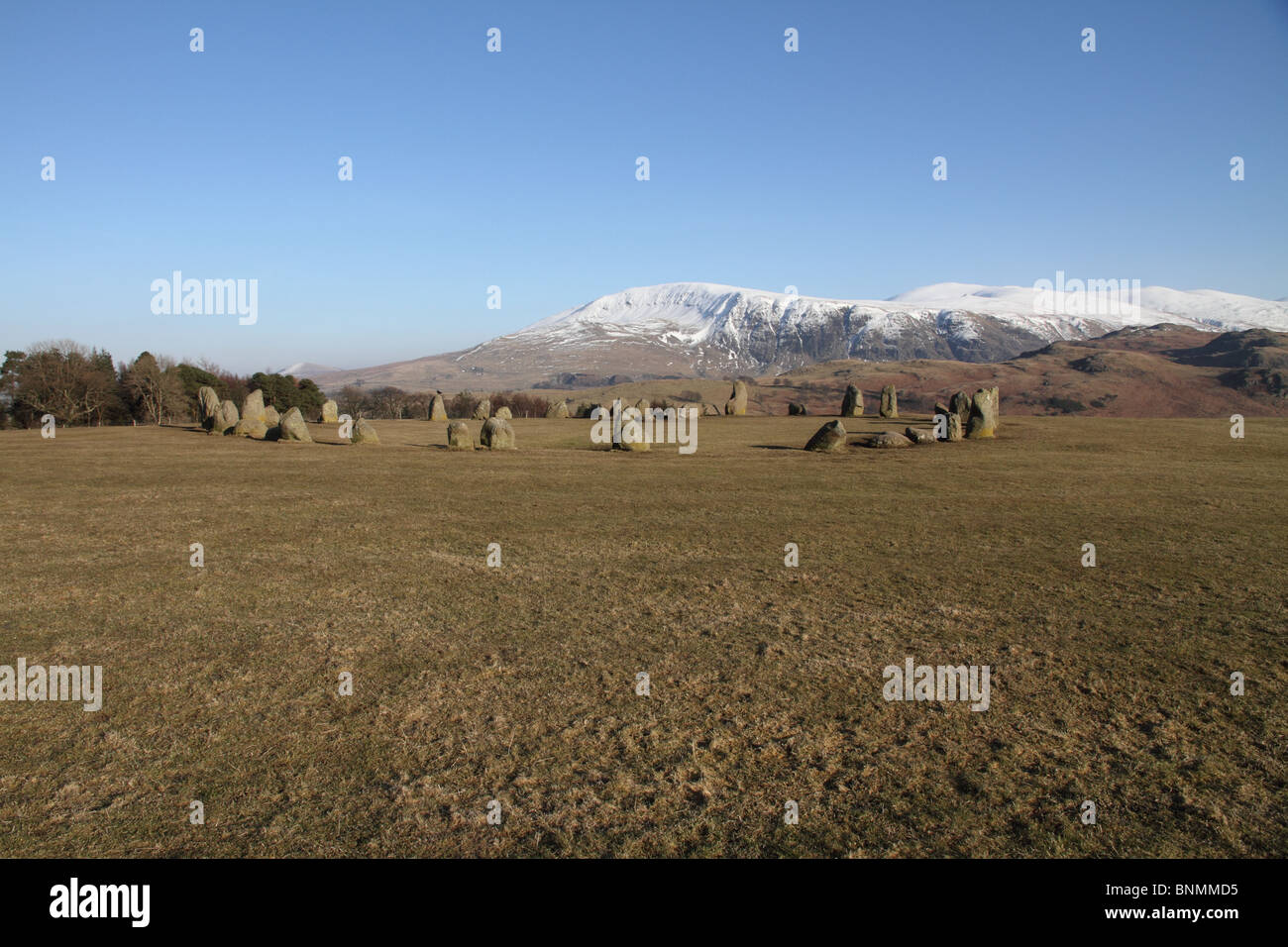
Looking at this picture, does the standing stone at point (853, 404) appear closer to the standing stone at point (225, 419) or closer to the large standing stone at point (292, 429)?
the large standing stone at point (292, 429)

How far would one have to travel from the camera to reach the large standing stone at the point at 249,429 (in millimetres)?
31016

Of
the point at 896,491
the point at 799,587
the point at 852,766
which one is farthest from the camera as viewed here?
the point at 896,491

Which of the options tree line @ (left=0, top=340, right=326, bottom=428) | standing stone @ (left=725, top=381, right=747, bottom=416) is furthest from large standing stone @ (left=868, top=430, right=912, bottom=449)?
tree line @ (left=0, top=340, right=326, bottom=428)

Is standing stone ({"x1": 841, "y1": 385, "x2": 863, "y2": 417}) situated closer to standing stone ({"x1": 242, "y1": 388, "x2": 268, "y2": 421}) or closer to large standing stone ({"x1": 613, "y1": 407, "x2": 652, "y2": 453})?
large standing stone ({"x1": 613, "y1": 407, "x2": 652, "y2": 453})

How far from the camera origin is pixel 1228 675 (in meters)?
6.34

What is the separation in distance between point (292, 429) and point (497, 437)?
8385 millimetres

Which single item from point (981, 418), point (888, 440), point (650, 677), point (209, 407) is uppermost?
point (209, 407)

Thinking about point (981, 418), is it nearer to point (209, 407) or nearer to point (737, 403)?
point (737, 403)

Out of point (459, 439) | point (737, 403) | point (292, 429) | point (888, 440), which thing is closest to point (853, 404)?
point (737, 403)

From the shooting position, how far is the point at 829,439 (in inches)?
1000
